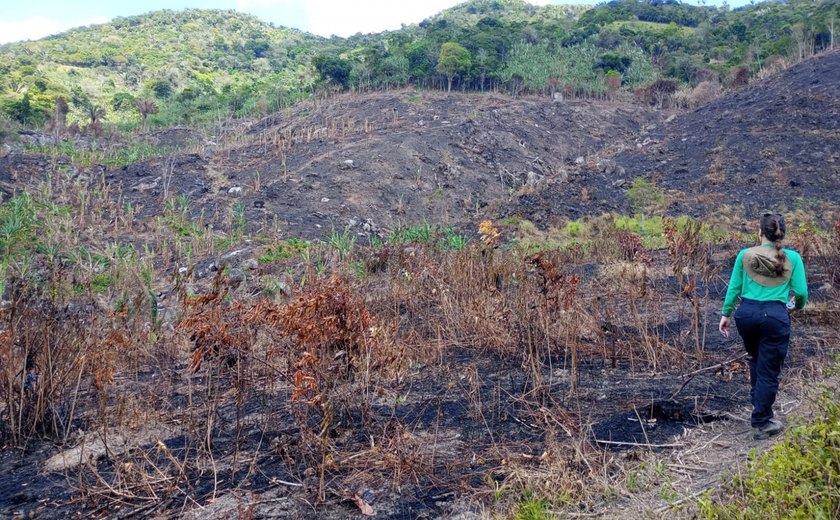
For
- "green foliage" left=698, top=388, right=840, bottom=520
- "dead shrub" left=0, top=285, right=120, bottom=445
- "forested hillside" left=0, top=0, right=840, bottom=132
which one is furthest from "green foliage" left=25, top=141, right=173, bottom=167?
"green foliage" left=698, top=388, right=840, bottom=520

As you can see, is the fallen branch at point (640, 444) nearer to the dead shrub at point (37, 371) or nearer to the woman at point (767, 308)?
the woman at point (767, 308)

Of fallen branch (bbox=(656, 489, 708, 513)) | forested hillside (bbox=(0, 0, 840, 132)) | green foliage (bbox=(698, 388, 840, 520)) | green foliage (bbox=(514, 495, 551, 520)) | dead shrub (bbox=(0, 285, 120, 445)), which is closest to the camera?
green foliage (bbox=(698, 388, 840, 520))

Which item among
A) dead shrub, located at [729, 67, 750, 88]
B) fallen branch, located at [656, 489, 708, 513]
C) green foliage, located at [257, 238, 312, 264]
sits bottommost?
green foliage, located at [257, 238, 312, 264]

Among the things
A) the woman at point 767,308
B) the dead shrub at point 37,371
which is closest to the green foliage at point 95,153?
the dead shrub at point 37,371

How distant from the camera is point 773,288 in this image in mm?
3496

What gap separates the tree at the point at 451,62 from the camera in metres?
25.9

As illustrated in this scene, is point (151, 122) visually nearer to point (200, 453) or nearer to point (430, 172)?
point (430, 172)

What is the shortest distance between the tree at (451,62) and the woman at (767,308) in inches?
932

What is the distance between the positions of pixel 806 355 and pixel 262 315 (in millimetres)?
3982

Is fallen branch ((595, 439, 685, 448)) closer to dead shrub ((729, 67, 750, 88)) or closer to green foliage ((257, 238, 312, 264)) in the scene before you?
green foliage ((257, 238, 312, 264))

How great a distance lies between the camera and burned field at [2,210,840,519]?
2.99m

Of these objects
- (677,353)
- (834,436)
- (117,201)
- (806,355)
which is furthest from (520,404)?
(117,201)

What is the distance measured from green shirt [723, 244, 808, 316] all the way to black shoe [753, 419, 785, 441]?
673 millimetres

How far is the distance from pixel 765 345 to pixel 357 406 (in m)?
2.41
